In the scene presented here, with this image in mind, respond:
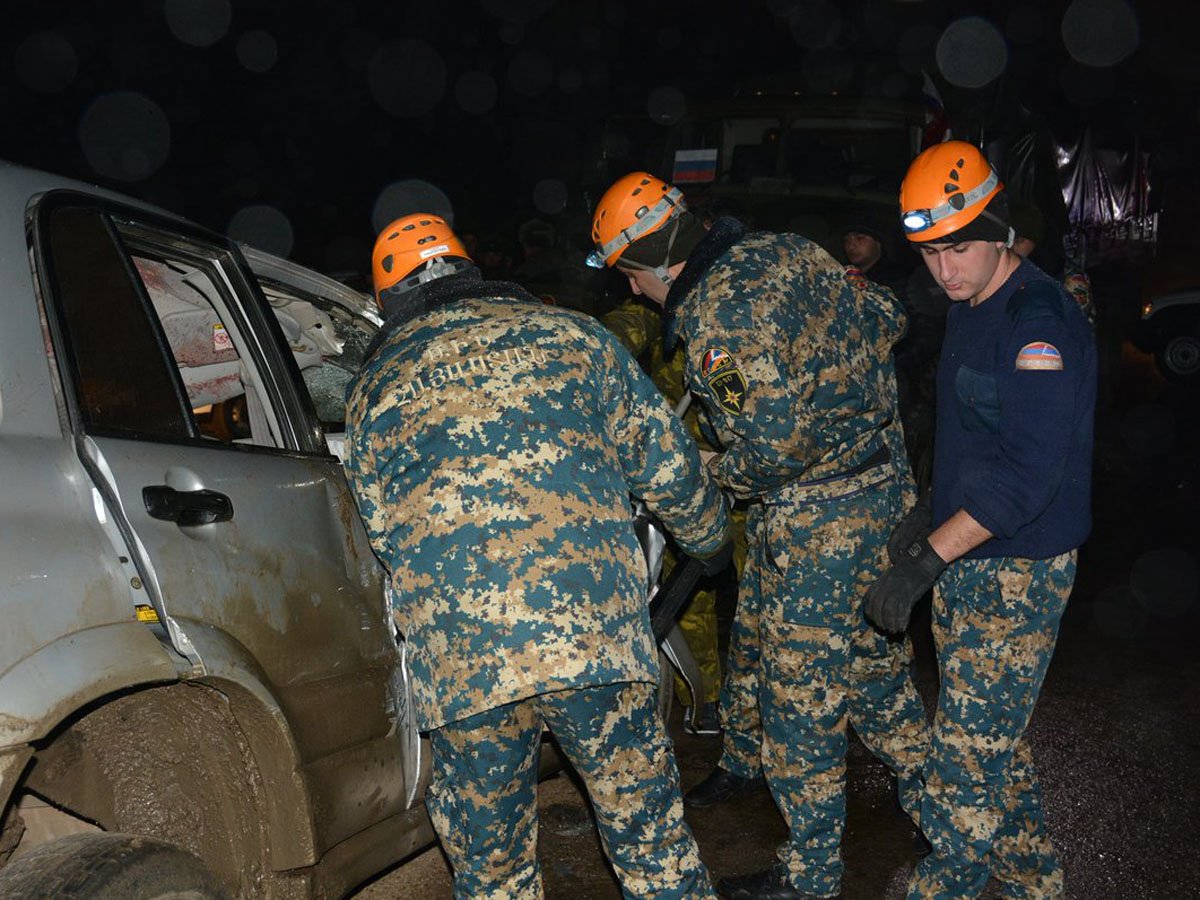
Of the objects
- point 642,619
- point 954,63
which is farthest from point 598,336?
point 954,63

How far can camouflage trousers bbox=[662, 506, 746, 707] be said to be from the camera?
4598 millimetres

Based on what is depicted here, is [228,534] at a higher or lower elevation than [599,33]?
lower

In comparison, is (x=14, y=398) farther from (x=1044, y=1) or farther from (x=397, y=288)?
(x=1044, y=1)

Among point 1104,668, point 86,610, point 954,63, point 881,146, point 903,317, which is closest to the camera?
point 86,610

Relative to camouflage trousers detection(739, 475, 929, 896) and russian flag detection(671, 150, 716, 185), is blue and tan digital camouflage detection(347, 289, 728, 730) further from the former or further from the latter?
russian flag detection(671, 150, 716, 185)

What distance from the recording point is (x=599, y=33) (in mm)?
21703

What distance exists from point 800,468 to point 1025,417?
0.65m

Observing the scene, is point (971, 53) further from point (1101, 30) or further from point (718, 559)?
point (718, 559)

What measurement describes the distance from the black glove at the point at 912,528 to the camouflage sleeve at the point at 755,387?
0.32 metres

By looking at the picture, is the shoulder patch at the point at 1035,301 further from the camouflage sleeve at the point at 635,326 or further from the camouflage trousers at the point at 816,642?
the camouflage sleeve at the point at 635,326

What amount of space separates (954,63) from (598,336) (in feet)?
46.0

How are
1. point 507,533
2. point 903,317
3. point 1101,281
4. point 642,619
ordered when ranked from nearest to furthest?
point 507,533 → point 642,619 → point 903,317 → point 1101,281

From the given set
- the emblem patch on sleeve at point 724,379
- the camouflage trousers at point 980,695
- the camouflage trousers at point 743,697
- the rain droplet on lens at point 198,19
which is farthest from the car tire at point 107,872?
the rain droplet on lens at point 198,19

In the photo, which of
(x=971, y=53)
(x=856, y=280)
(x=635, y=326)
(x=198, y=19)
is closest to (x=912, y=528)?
(x=856, y=280)
